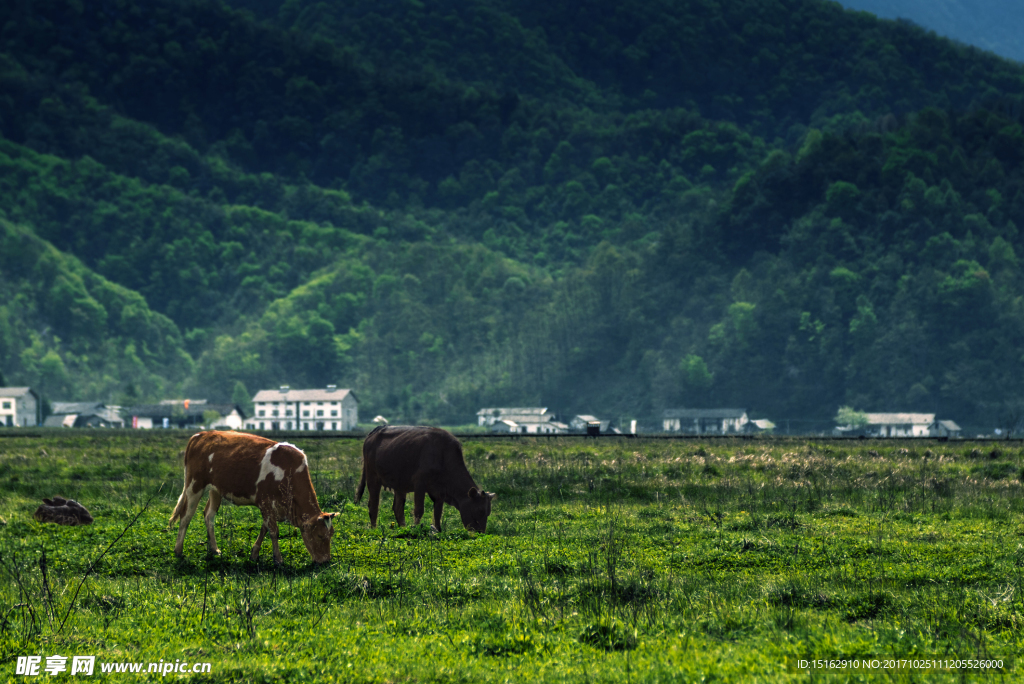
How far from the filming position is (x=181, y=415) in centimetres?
18888

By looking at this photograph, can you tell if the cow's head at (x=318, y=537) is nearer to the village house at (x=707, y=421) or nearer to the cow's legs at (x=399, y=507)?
the cow's legs at (x=399, y=507)

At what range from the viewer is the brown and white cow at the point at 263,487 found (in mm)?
15797

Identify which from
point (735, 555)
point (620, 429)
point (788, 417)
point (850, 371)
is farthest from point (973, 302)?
point (735, 555)

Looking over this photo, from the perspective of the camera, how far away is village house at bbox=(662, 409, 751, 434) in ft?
596

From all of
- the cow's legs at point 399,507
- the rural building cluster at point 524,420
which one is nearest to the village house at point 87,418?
the rural building cluster at point 524,420

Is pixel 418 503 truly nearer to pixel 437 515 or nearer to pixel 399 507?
pixel 399 507

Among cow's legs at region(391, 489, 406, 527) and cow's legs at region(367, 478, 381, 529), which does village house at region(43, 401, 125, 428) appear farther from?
cow's legs at region(391, 489, 406, 527)

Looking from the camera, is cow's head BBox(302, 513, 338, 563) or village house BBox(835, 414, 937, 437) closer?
cow's head BBox(302, 513, 338, 563)

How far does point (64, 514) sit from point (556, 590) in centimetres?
1209

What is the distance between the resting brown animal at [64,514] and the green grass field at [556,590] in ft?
1.04

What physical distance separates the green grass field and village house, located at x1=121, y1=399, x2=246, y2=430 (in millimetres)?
169842

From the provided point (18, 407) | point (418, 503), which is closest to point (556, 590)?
point (418, 503)

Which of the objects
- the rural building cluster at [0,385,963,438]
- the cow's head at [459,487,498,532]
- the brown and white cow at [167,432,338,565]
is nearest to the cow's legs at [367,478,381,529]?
the cow's head at [459,487,498,532]

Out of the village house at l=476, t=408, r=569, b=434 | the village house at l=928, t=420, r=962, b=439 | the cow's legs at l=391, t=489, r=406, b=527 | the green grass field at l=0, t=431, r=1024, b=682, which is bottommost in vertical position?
the green grass field at l=0, t=431, r=1024, b=682
